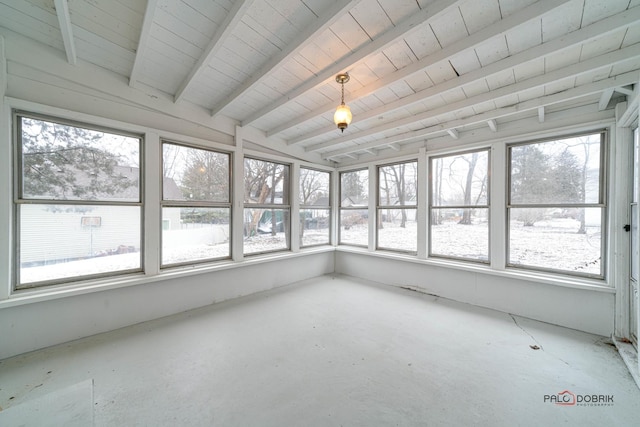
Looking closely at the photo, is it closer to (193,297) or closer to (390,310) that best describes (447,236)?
(390,310)

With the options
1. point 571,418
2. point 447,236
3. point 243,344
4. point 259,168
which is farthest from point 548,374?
point 259,168

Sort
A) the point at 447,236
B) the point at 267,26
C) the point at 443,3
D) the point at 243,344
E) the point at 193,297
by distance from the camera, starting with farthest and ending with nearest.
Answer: the point at 447,236, the point at 193,297, the point at 243,344, the point at 267,26, the point at 443,3

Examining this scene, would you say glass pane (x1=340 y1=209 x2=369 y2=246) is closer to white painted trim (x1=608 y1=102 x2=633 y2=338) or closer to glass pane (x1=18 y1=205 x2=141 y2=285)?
white painted trim (x1=608 y1=102 x2=633 y2=338)

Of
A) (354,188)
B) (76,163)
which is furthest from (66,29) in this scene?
(354,188)

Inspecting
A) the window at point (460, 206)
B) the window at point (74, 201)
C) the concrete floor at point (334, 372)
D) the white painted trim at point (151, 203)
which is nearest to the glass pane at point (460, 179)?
the window at point (460, 206)

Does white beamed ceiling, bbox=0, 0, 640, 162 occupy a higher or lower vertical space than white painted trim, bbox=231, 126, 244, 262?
higher

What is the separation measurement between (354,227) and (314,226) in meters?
0.89

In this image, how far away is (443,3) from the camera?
1521mm

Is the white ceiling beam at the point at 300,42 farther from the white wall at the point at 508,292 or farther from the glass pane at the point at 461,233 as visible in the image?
the white wall at the point at 508,292

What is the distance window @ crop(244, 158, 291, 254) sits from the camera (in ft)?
12.9

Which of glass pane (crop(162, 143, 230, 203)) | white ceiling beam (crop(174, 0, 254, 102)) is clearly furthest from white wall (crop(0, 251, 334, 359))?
white ceiling beam (crop(174, 0, 254, 102))

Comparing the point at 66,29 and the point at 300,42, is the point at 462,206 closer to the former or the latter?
the point at 300,42

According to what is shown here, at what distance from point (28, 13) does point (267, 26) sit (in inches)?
78.7

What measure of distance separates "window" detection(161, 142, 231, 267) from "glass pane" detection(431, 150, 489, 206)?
3442 mm
